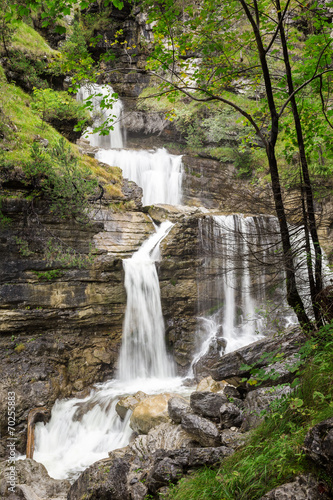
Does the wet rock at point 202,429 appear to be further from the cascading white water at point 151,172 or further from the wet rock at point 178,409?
the cascading white water at point 151,172

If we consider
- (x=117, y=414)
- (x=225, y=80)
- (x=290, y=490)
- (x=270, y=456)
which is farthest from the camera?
(x=117, y=414)

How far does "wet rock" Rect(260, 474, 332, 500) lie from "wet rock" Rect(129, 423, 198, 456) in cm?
253

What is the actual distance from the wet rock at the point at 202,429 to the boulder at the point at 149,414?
3.76 feet

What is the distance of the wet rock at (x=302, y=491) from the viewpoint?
210 cm

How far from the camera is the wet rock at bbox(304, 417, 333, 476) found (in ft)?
6.92

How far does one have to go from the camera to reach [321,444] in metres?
2.18

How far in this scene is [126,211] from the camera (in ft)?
36.4

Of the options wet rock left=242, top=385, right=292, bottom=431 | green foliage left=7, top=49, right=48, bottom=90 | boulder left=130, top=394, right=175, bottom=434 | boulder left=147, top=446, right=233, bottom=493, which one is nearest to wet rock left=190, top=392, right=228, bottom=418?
wet rock left=242, top=385, right=292, bottom=431

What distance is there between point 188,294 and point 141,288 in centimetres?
180

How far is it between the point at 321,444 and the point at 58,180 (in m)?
7.88

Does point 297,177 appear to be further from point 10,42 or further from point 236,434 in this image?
point 10,42

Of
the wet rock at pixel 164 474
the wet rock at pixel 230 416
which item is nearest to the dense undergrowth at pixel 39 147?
the wet rock at pixel 230 416

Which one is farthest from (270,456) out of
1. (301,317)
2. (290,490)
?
(301,317)

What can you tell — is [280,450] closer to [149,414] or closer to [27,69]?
[149,414]
